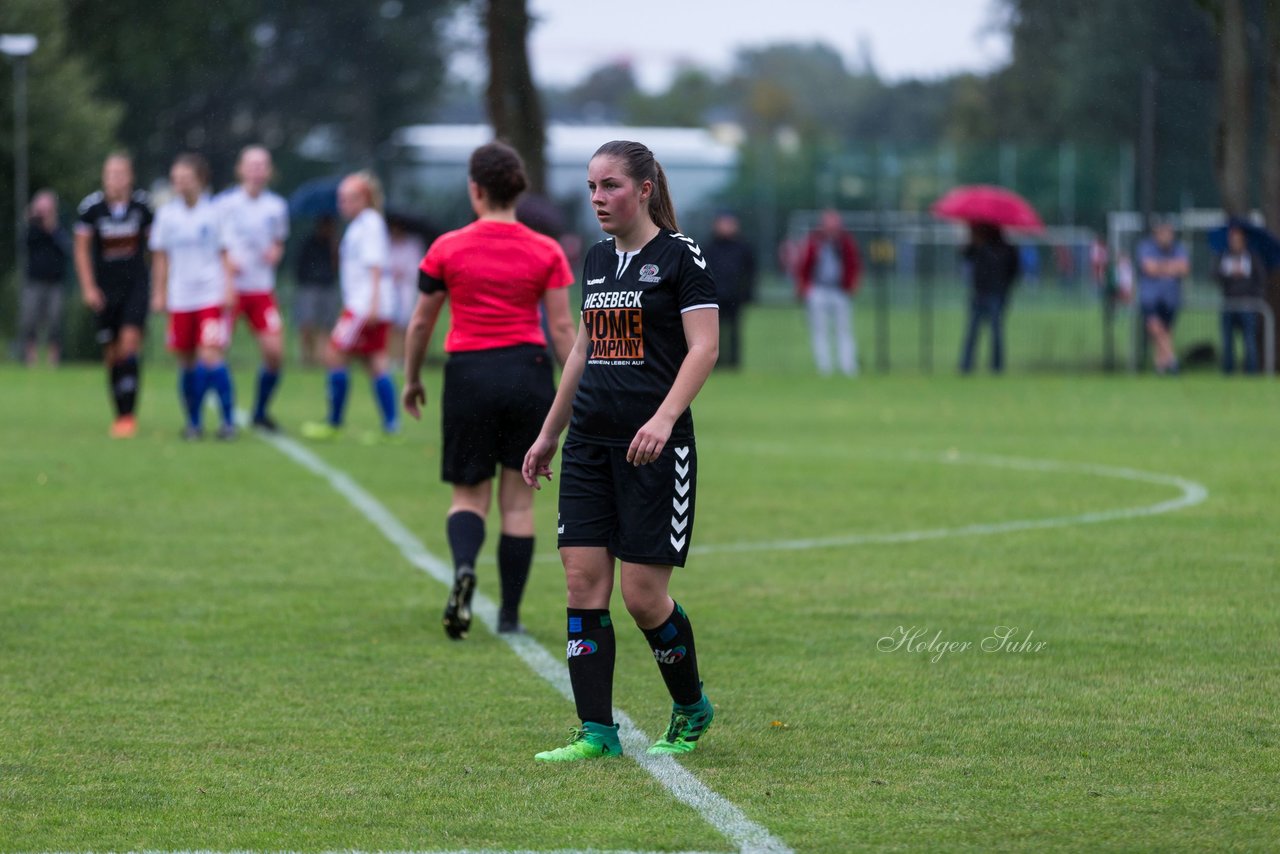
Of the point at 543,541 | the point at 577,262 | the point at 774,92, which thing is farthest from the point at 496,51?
the point at 774,92

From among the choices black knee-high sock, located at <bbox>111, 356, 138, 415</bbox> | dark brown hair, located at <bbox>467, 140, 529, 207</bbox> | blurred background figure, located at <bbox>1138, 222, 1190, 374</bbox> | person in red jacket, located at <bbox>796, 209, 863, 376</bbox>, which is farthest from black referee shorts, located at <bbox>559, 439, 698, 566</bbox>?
blurred background figure, located at <bbox>1138, 222, 1190, 374</bbox>

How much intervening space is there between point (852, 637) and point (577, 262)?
2023 centimetres

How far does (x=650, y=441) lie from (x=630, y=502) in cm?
32

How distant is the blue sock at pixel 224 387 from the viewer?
15245 millimetres

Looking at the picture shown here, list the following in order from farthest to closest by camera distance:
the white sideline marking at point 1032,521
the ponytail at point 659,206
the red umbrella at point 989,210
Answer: the red umbrella at point 989,210 → the white sideline marking at point 1032,521 → the ponytail at point 659,206

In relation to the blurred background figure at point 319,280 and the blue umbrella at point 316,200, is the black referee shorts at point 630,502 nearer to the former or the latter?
the blurred background figure at point 319,280

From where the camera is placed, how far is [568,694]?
656 centimetres

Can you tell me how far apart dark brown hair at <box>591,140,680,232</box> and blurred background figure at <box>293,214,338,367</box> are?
61.5ft

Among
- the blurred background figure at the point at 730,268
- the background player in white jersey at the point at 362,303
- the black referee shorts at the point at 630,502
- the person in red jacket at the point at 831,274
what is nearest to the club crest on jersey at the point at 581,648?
the black referee shorts at the point at 630,502

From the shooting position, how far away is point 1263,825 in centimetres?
479

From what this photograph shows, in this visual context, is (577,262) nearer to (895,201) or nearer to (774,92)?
(895,201)

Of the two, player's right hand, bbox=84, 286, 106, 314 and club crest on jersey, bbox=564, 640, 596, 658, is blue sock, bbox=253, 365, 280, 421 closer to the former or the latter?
player's right hand, bbox=84, 286, 106, 314

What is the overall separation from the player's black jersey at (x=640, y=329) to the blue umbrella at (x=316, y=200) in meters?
21.0

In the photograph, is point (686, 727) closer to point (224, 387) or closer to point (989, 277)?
point (224, 387)
